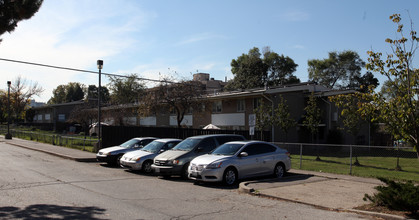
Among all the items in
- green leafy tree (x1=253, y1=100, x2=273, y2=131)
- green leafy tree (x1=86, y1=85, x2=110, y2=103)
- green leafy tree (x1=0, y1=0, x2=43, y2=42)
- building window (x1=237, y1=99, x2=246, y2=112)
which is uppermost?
green leafy tree (x1=86, y1=85, x2=110, y2=103)

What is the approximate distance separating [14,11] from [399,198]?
11323mm

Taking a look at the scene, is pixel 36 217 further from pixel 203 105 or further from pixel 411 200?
pixel 203 105

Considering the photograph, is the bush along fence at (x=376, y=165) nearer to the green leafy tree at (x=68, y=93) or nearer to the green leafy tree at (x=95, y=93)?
the green leafy tree at (x=95, y=93)

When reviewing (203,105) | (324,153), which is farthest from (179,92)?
(324,153)

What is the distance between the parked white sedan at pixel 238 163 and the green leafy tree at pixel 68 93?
9796 centimetres

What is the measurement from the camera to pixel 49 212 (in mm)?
7719

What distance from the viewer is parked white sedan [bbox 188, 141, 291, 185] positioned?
11898mm

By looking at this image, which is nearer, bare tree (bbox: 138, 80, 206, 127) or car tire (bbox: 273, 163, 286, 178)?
car tire (bbox: 273, 163, 286, 178)

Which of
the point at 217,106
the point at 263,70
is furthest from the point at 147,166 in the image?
the point at 263,70

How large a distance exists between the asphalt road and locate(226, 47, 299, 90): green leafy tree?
4371 cm

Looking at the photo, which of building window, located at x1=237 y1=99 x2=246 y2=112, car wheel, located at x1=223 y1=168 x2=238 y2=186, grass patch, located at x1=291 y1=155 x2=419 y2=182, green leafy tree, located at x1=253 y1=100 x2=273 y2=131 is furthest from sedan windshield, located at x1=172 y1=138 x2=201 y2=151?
building window, located at x1=237 y1=99 x2=246 y2=112

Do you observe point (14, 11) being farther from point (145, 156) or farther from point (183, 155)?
point (145, 156)

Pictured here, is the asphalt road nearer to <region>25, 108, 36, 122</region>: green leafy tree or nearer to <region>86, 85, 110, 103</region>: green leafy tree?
<region>25, 108, 36, 122</region>: green leafy tree

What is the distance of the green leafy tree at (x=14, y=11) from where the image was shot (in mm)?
10445
